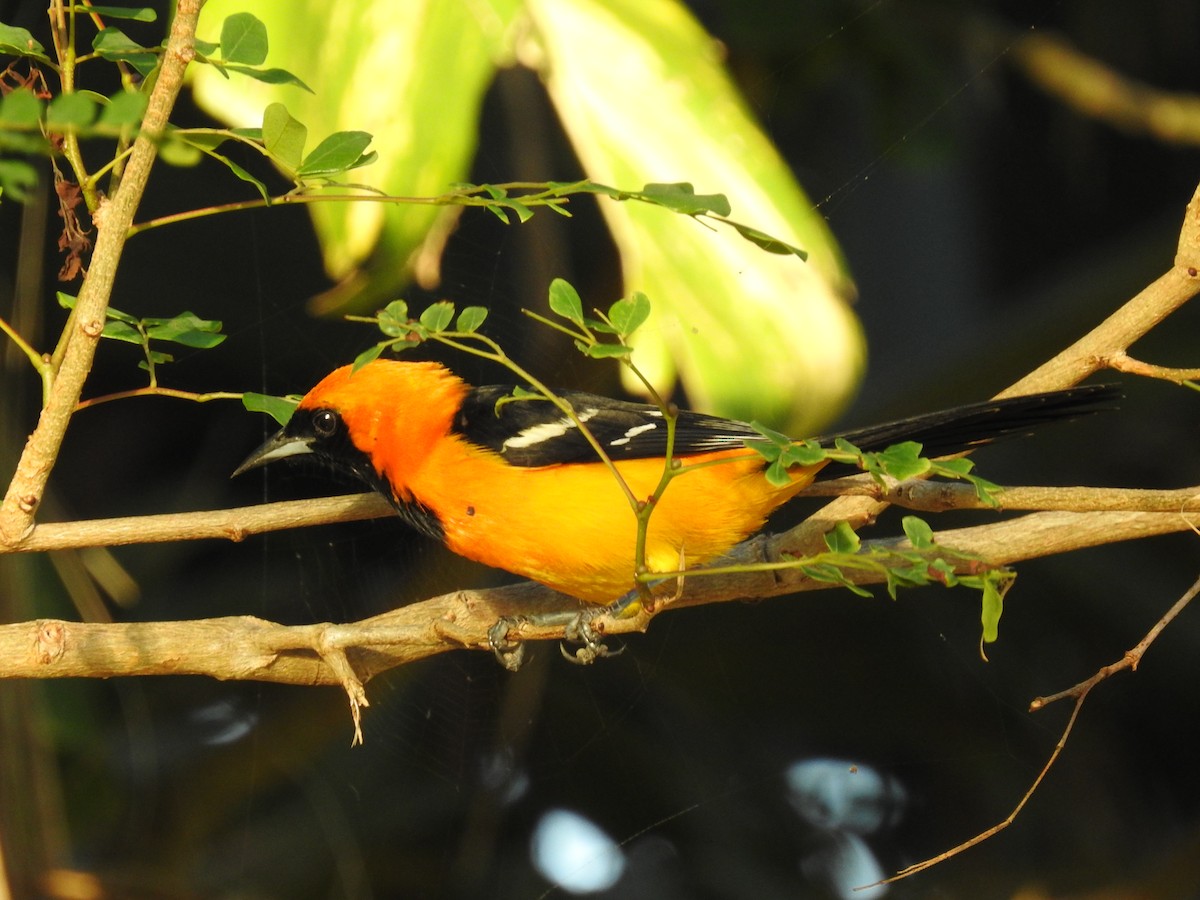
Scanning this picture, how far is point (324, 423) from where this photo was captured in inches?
68.5

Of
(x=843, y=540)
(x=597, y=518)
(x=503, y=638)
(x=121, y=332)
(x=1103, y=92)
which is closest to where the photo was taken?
(x=843, y=540)

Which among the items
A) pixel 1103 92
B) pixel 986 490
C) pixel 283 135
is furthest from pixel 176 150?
pixel 1103 92

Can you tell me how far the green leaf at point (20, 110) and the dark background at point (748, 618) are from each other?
5.36ft

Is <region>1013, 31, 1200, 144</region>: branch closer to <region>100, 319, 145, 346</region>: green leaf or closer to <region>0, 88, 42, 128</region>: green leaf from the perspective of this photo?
<region>100, 319, 145, 346</region>: green leaf

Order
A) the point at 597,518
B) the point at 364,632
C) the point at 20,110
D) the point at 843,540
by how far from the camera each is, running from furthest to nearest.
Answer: the point at 597,518 → the point at 364,632 → the point at 843,540 → the point at 20,110

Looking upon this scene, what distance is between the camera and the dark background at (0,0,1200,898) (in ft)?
7.86

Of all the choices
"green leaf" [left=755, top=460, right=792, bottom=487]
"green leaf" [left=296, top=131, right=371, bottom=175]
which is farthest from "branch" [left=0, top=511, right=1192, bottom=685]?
"green leaf" [left=296, top=131, right=371, bottom=175]

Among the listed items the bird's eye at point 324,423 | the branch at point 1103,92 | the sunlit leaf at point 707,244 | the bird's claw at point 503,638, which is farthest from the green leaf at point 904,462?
the branch at point 1103,92

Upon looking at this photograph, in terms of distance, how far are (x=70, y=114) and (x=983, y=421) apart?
1087 mm

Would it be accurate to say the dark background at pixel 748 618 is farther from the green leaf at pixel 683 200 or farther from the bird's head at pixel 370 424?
the green leaf at pixel 683 200

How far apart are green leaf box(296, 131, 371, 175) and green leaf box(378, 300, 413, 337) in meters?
0.13

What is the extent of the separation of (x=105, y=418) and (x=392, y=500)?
113 centimetres

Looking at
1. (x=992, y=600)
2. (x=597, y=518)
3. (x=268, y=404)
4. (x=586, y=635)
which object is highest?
(x=268, y=404)

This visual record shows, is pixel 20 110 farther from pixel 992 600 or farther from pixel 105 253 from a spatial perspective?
pixel 992 600
